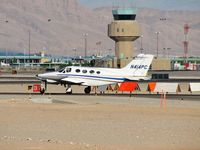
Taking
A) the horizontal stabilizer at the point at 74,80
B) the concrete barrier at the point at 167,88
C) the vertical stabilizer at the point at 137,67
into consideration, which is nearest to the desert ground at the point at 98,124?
the horizontal stabilizer at the point at 74,80

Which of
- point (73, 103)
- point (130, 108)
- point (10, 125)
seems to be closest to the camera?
point (10, 125)

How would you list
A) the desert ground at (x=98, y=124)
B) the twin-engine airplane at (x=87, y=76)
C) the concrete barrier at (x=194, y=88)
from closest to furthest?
the desert ground at (x=98, y=124) → the twin-engine airplane at (x=87, y=76) → the concrete barrier at (x=194, y=88)

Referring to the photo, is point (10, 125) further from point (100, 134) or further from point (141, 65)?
point (141, 65)

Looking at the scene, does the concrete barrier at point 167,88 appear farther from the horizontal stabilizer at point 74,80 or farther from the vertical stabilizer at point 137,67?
the horizontal stabilizer at point 74,80

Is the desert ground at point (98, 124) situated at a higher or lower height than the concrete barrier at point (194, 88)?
lower

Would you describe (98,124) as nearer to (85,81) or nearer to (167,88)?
(85,81)

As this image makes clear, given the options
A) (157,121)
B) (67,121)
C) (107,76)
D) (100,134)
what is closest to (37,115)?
(67,121)

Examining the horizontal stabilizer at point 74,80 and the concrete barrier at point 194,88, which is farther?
the concrete barrier at point 194,88

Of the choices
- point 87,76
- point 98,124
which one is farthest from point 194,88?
point 98,124

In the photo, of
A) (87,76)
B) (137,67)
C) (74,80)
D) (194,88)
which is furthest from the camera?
(194,88)

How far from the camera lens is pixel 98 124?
3856 centimetres

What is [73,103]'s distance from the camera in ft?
181

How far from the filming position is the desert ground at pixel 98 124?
29812mm

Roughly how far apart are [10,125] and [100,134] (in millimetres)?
6302
